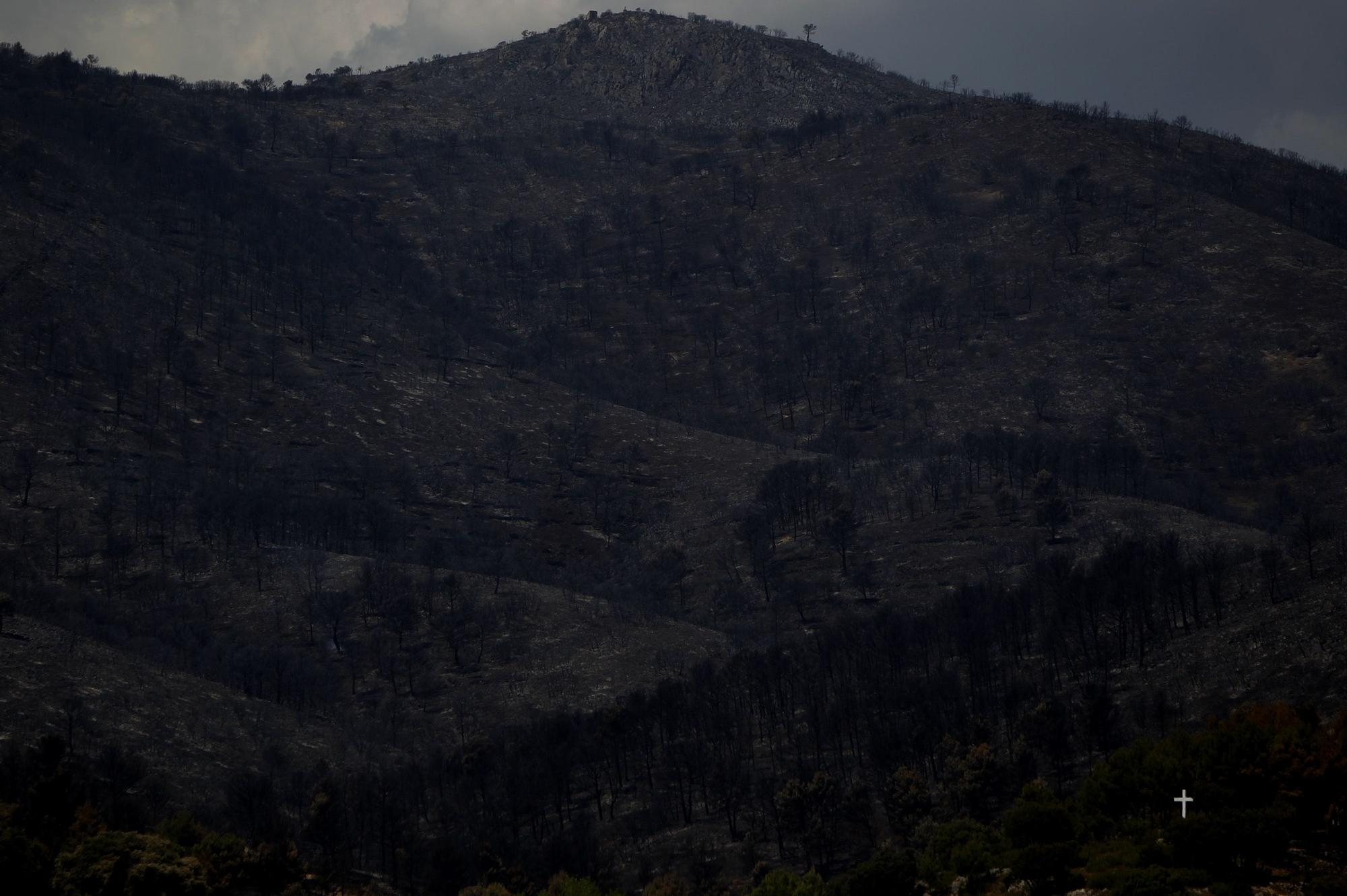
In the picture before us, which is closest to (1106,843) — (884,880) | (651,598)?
(884,880)

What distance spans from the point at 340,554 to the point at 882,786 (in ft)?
234

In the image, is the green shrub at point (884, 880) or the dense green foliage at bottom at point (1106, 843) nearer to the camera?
the dense green foliage at bottom at point (1106, 843)

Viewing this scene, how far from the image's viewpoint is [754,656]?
389ft

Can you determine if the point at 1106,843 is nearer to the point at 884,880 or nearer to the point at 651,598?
the point at 884,880

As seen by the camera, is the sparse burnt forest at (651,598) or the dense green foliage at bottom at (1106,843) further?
the sparse burnt forest at (651,598)

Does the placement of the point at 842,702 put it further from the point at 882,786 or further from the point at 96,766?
the point at 96,766

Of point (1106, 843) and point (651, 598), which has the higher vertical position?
point (1106, 843)

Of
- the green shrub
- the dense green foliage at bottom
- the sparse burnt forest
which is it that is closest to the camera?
the dense green foliage at bottom

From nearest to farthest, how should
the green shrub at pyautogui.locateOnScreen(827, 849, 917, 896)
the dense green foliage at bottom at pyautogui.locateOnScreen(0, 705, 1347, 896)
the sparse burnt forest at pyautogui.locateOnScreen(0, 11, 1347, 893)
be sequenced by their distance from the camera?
the dense green foliage at bottom at pyautogui.locateOnScreen(0, 705, 1347, 896), the green shrub at pyautogui.locateOnScreen(827, 849, 917, 896), the sparse burnt forest at pyautogui.locateOnScreen(0, 11, 1347, 893)

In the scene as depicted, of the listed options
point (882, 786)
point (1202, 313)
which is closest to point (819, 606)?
point (882, 786)

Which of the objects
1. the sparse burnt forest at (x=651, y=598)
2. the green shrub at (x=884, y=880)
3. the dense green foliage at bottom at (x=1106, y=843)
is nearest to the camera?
the dense green foliage at bottom at (x=1106, y=843)

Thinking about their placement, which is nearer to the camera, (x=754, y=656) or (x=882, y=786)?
(x=882, y=786)

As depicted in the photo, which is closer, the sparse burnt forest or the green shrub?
the green shrub

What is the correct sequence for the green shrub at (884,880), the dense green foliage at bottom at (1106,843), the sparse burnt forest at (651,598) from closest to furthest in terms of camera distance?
1. the dense green foliage at bottom at (1106,843)
2. the green shrub at (884,880)
3. the sparse burnt forest at (651,598)
